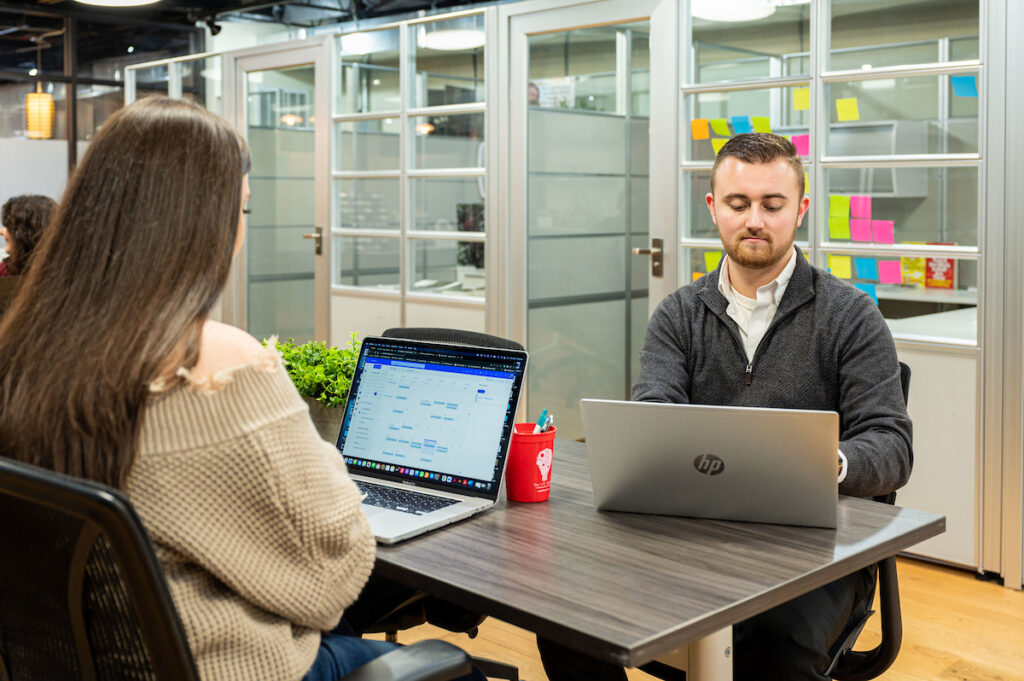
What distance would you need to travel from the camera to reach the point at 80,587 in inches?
40.9

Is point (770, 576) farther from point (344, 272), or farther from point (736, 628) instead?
point (344, 272)

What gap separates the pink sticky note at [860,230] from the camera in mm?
3711

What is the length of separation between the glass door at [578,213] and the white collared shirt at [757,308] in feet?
8.74

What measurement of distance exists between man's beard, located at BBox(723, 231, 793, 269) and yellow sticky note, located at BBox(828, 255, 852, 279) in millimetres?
1697

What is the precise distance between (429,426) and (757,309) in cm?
77

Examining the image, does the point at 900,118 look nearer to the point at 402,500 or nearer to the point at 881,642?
the point at 881,642

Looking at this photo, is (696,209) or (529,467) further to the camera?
(696,209)

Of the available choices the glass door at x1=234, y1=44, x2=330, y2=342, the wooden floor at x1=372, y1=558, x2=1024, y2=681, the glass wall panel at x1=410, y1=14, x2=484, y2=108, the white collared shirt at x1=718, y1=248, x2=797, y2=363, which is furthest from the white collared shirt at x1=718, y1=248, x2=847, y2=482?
the glass door at x1=234, y1=44, x2=330, y2=342

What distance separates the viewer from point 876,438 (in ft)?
6.22

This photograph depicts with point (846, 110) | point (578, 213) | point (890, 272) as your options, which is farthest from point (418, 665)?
point (578, 213)

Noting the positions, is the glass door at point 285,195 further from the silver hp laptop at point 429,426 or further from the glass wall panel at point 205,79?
the silver hp laptop at point 429,426

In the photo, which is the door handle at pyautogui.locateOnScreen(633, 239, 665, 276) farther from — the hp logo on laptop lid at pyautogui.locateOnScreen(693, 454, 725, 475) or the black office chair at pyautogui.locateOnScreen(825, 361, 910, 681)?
the hp logo on laptop lid at pyautogui.locateOnScreen(693, 454, 725, 475)

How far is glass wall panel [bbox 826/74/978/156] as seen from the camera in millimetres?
3541

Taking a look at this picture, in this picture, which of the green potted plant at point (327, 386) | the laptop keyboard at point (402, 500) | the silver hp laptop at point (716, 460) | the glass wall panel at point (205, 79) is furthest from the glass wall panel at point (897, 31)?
the glass wall panel at point (205, 79)
